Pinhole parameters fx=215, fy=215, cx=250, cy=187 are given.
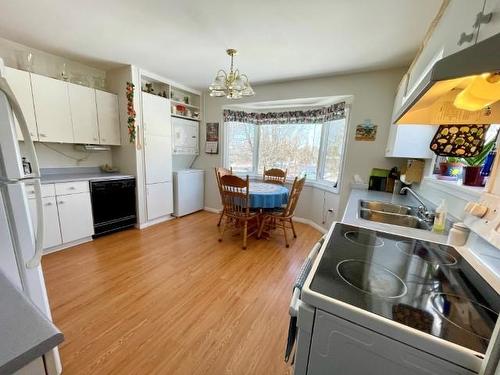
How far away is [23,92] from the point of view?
7.31ft

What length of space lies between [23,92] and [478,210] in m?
3.73

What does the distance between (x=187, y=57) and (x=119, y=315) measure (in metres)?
2.64

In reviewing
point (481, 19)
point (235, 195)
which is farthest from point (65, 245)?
point (481, 19)

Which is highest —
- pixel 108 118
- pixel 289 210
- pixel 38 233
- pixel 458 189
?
pixel 108 118

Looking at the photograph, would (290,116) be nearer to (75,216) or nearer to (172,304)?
(172,304)

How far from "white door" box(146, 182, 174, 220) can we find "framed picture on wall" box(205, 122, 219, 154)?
1.01 meters

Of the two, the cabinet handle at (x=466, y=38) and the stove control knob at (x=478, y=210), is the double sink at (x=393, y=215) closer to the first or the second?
the stove control knob at (x=478, y=210)

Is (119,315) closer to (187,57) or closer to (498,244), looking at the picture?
(498,244)

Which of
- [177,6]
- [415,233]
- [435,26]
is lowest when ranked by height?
[415,233]

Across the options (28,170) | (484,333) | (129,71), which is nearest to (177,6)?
(129,71)

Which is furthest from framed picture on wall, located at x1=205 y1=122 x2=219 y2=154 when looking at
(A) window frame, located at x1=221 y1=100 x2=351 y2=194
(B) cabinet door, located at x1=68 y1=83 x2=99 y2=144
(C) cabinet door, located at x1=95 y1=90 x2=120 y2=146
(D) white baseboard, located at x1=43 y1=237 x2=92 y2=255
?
(D) white baseboard, located at x1=43 y1=237 x2=92 y2=255

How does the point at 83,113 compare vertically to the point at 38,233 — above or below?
above

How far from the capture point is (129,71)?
2.85 m

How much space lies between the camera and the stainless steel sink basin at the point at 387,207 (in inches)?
72.1
